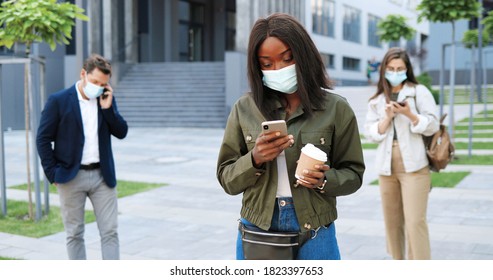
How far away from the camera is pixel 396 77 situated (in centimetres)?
518

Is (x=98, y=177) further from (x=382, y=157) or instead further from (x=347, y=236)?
(x=347, y=236)

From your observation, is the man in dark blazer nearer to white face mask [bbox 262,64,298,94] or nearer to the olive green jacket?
the olive green jacket

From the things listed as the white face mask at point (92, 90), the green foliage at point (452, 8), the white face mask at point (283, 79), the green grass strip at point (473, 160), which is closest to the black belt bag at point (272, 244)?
the white face mask at point (283, 79)

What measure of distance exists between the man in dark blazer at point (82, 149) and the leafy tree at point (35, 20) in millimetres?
3026

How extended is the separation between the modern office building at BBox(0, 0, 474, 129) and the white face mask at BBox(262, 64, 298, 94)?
13943 millimetres

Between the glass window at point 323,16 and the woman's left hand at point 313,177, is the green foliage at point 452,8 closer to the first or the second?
the woman's left hand at point 313,177

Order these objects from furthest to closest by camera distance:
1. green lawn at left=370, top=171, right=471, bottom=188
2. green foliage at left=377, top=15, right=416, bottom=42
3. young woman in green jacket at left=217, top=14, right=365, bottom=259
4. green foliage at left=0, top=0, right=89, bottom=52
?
green foliage at left=377, top=15, right=416, bottom=42
green lawn at left=370, top=171, right=471, bottom=188
green foliage at left=0, top=0, right=89, bottom=52
young woman in green jacket at left=217, top=14, right=365, bottom=259

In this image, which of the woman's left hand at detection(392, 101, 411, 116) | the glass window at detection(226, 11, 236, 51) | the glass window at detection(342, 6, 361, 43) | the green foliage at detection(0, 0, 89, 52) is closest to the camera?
the woman's left hand at detection(392, 101, 411, 116)

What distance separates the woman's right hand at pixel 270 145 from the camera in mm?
2369

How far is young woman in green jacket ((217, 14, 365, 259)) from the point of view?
8.42ft

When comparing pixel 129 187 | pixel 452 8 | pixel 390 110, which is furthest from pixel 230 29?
pixel 390 110

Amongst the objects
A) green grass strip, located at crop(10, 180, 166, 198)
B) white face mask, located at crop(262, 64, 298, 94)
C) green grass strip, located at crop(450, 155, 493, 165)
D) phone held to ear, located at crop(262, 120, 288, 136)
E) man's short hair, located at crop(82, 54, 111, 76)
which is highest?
man's short hair, located at crop(82, 54, 111, 76)

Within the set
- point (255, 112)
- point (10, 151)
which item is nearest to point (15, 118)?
point (10, 151)

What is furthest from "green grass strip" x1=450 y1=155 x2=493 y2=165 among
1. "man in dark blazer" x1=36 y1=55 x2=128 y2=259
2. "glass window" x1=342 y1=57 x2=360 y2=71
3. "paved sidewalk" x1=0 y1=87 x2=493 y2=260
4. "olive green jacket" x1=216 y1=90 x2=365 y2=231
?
"glass window" x1=342 y1=57 x2=360 y2=71
